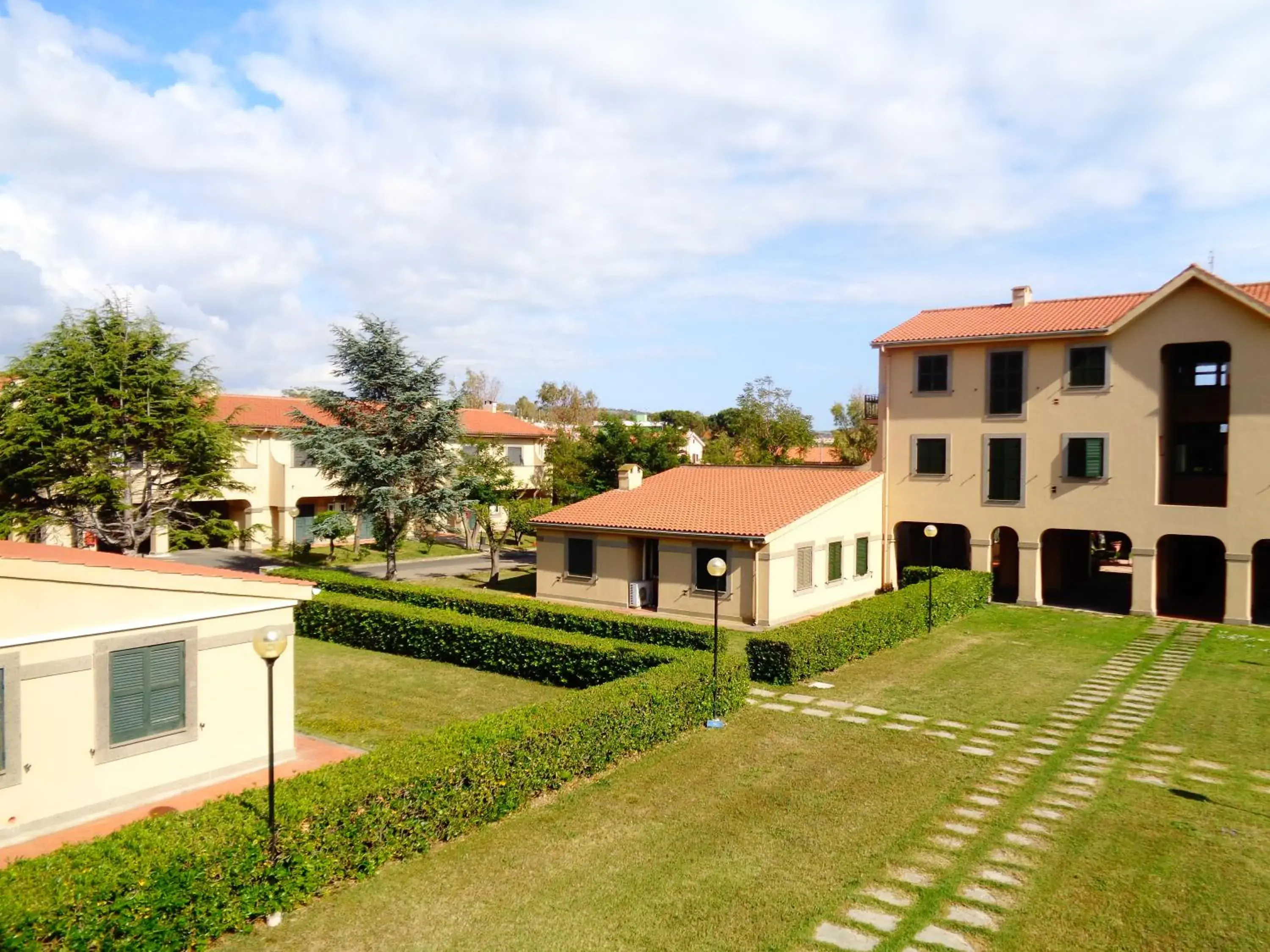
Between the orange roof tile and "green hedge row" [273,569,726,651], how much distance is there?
15.0 meters

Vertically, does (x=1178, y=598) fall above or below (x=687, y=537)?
below

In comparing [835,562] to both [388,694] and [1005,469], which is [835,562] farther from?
[388,694]

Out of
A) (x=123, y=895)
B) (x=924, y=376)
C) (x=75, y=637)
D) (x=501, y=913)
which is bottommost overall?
(x=501, y=913)

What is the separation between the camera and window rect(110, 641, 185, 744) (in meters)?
11.3

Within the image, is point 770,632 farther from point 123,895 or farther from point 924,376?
point 924,376

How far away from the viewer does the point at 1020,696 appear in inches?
664

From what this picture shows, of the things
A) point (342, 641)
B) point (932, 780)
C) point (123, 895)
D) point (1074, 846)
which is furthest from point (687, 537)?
point (123, 895)

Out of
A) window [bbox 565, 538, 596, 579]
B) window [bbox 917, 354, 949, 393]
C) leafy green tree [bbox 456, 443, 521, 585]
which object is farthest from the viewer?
leafy green tree [bbox 456, 443, 521, 585]

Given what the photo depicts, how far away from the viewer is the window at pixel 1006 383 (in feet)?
89.5

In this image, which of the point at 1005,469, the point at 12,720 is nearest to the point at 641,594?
the point at 1005,469

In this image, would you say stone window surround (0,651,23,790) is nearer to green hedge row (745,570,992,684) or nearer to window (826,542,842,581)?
green hedge row (745,570,992,684)

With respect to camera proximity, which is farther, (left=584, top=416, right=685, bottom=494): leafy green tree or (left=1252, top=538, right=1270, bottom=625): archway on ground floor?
(left=584, top=416, right=685, bottom=494): leafy green tree

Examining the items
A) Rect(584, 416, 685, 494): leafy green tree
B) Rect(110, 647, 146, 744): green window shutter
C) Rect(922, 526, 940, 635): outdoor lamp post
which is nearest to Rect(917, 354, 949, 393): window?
Rect(922, 526, 940, 635): outdoor lamp post

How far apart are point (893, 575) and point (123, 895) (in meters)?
26.2
